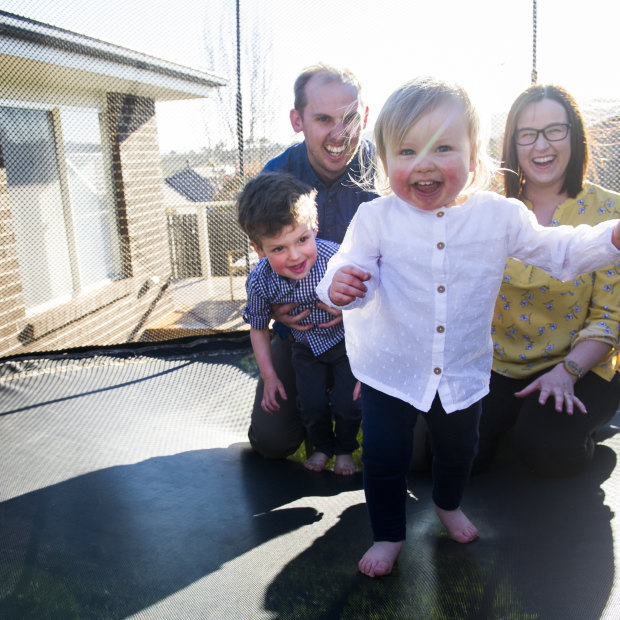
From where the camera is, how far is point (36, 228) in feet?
10.9

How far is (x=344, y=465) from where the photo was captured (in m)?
1.61

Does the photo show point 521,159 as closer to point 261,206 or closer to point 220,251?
point 261,206

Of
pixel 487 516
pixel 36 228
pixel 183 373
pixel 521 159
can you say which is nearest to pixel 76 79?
pixel 36 228

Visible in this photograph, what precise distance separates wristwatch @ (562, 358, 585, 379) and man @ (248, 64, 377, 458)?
59cm

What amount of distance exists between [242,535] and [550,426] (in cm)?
84

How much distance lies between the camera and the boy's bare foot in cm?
160

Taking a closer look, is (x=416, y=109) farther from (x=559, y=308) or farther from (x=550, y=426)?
(x=550, y=426)

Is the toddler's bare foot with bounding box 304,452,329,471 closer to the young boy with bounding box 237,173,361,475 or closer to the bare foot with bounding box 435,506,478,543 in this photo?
the young boy with bounding box 237,173,361,475

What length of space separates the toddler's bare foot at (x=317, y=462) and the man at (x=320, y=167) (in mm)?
103

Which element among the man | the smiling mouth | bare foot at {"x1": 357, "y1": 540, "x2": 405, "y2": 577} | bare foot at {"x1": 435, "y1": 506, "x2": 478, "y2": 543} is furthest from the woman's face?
bare foot at {"x1": 357, "y1": 540, "x2": 405, "y2": 577}

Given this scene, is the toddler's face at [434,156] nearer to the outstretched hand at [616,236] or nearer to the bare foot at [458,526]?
the outstretched hand at [616,236]

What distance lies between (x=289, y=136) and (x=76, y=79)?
149 centimetres

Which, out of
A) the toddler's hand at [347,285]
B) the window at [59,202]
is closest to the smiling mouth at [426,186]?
the toddler's hand at [347,285]

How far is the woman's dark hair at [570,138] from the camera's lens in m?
1.48
